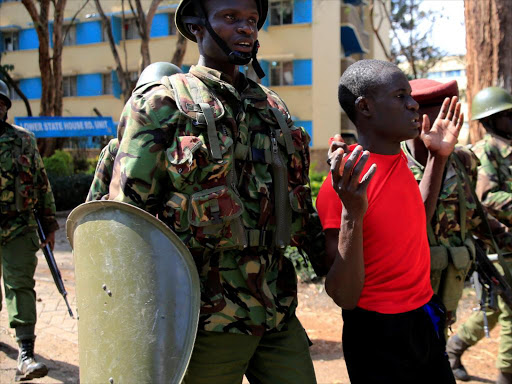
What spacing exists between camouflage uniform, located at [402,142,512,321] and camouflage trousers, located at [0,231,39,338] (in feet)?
10.1

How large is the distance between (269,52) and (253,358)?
23.5m

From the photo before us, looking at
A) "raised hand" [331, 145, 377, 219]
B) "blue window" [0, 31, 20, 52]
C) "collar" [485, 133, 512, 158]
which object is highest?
"blue window" [0, 31, 20, 52]

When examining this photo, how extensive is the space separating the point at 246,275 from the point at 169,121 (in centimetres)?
61

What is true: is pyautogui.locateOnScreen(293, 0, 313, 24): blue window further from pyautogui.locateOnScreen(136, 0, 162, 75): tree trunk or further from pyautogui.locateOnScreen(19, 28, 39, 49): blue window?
pyautogui.locateOnScreen(19, 28, 39, 49): blue window

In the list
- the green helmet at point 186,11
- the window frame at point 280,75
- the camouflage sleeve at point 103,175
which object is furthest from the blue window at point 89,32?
the green helmet at point 186,11

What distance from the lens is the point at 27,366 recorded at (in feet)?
14.3

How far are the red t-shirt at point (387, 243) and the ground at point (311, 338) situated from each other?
231cm

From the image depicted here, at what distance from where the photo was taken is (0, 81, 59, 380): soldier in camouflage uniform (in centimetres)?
460

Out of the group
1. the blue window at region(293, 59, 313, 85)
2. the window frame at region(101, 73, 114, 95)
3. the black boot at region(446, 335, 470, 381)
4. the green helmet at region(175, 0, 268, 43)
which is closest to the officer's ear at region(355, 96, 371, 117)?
the green helmet at region(175, 0, 268, 43)

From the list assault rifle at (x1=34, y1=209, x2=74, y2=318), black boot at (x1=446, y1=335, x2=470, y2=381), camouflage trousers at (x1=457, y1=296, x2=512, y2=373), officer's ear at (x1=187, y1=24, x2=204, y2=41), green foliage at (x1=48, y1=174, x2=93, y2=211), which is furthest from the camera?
green foliage at (x1=48, y1=174, x2=93, y2=211)

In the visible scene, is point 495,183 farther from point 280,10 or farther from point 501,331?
point 280,10

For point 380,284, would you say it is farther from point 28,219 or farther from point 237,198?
point 28,219

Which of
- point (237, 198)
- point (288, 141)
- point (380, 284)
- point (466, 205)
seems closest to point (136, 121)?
point (237, 198)

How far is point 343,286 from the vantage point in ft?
7.30
